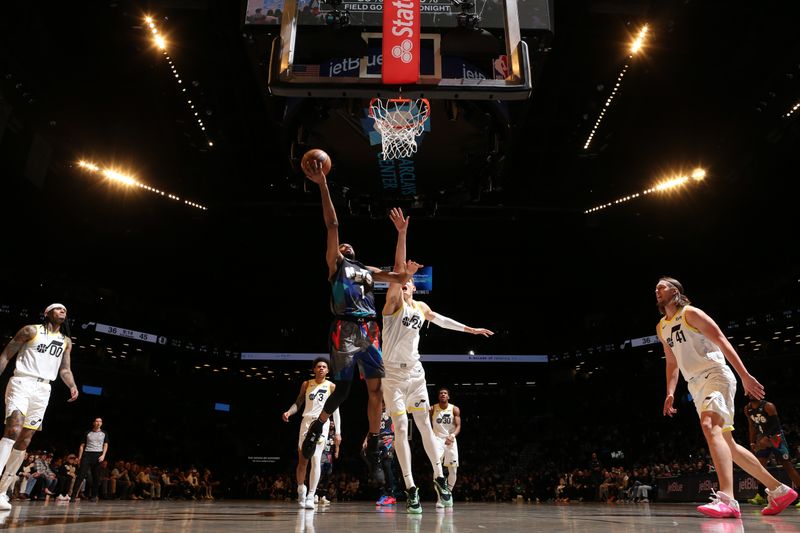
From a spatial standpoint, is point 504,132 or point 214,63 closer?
point 504,132

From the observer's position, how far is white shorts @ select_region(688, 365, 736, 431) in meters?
5.21

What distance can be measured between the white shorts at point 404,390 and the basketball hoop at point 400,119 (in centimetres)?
441

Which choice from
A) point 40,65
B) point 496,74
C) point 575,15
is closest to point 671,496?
point 575,15

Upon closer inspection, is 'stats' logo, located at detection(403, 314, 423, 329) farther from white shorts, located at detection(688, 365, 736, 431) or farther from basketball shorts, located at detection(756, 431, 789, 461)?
basketball shorts, located at detection(756, 431, 789, 461)

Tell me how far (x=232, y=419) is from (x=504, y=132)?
23963mm

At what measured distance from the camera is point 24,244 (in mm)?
22031

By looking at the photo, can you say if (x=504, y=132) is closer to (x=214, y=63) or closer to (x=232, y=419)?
(x=214, y=63)

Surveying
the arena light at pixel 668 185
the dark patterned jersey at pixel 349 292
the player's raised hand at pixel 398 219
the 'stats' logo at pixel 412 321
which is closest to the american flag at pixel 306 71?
the player's raised hand at pixel 398 219

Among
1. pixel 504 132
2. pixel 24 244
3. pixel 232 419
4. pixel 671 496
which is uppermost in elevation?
pixel 24 244

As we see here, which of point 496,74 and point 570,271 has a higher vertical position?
point 570,271

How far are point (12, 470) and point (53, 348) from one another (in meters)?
1.41

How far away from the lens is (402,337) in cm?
661

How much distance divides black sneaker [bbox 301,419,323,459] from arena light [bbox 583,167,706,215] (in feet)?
51.3

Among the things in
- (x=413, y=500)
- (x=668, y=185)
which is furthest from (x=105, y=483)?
(x=668, y=185)
